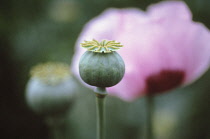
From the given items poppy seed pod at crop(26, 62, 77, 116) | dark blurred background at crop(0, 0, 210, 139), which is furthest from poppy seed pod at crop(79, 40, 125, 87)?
dark blurred background at crop(0, 0, 210, 139)

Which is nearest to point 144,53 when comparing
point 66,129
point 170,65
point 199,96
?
point 170,65

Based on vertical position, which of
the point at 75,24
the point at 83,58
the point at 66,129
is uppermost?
the point at 75,24

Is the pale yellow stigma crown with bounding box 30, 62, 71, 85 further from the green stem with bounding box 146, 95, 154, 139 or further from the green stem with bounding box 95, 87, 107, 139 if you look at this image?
the green stem with bounding box 95, 87, 107, 139

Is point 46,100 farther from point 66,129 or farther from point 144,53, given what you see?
point 66,129

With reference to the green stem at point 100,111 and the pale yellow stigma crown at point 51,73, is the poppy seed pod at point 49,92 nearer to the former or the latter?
the pale yellow stigma crown at point 51,73

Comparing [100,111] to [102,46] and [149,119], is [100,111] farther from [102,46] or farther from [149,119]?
[149,119]

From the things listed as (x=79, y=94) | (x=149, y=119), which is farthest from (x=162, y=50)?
(x=79, y=94)
